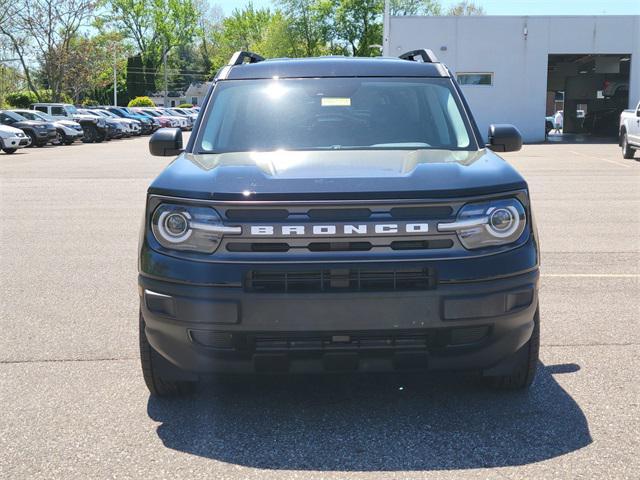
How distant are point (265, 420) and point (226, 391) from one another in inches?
20.0

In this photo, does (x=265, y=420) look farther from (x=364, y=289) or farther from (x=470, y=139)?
(x=470, y=139)

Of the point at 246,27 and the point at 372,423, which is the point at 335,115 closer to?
the point at 372,423

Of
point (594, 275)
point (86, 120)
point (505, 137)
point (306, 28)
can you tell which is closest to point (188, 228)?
point (505, 137)

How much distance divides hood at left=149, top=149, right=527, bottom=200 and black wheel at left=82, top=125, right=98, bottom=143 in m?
39.1

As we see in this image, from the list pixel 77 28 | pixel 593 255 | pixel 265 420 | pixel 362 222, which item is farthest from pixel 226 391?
pixel 77 28

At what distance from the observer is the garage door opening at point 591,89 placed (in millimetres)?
42125

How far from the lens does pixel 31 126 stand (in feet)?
113

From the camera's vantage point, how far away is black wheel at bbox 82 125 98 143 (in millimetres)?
41781

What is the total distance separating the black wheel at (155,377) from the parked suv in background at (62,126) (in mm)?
33575

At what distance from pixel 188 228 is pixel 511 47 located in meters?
36.0

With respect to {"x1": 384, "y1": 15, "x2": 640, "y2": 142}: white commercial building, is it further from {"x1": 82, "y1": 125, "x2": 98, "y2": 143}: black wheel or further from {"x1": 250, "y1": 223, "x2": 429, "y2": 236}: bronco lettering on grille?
{"x1": 250, "y1": 223, "x2": 429, "y2": 236}: bronco lettering on grille

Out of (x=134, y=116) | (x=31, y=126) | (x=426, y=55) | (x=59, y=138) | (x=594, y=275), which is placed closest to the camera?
(x=426, y=55)

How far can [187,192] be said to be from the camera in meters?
3.88

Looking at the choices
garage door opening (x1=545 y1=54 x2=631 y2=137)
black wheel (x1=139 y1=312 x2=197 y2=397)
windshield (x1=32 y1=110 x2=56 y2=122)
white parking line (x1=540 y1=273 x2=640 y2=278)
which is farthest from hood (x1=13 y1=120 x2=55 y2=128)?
black wheel (x1=139 y1=312 x2=197 y2=397)
